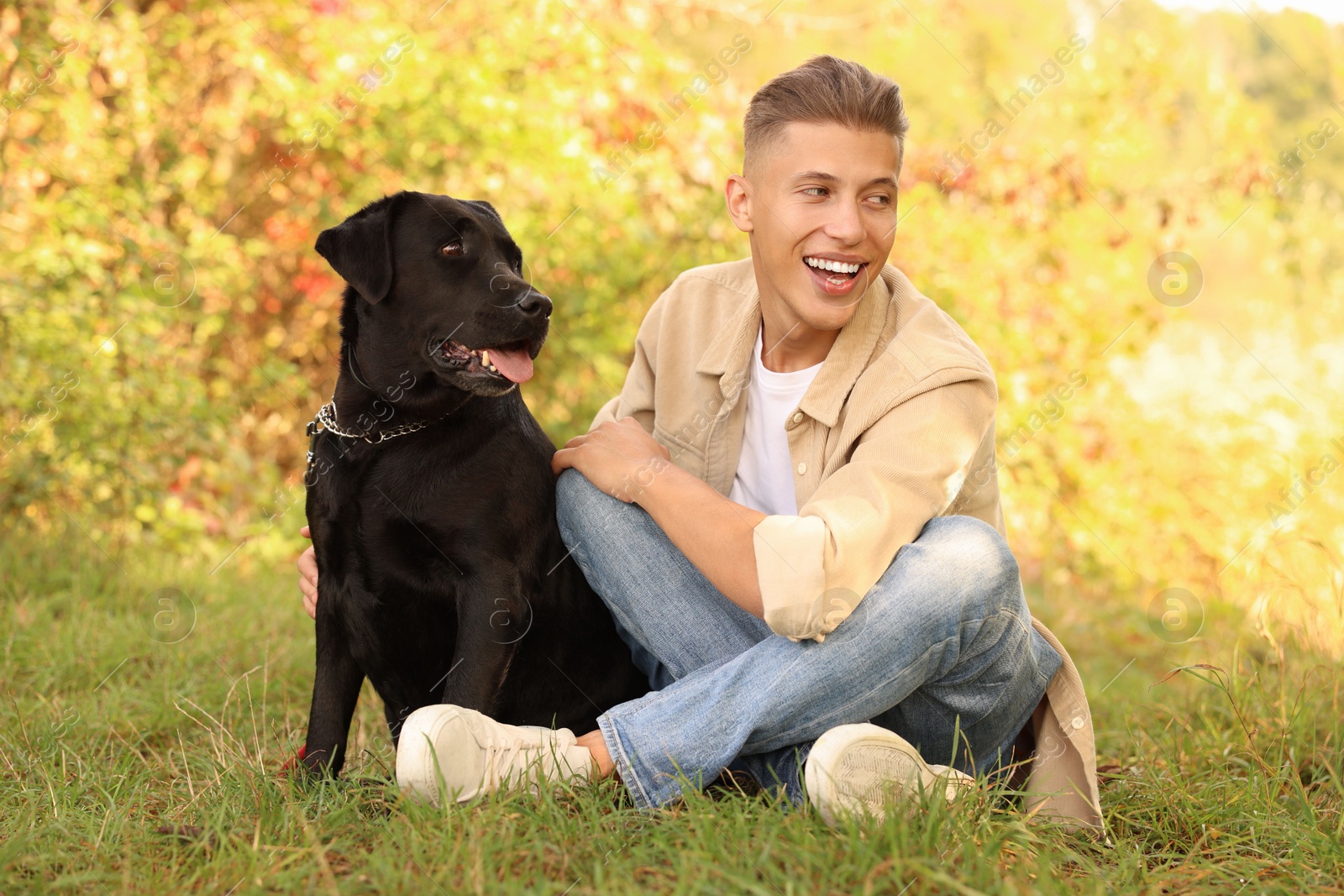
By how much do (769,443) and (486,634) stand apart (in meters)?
0.82

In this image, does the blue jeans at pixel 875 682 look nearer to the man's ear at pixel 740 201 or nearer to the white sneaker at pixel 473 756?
the white sneaker at pixel 473 756

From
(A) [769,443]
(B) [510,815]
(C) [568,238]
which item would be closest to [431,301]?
(A) [769,443]

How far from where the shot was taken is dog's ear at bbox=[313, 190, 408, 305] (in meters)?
2.18

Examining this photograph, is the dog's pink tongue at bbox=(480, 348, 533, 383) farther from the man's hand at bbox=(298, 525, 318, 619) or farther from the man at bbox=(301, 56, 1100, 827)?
the man's hand at bbox=(298, 525, 318, 619)

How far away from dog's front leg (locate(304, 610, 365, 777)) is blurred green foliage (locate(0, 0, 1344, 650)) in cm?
200

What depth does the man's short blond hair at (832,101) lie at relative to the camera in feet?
7.35

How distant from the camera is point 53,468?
387 centimetres

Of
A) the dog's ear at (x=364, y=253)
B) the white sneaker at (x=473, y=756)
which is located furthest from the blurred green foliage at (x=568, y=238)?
the white sneaker at (x=473, y=756)

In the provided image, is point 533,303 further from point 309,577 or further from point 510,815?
point 510,815

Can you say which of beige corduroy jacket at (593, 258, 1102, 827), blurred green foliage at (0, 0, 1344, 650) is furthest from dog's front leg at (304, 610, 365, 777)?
blurred green foliage at (0, 0, 1344, 650)

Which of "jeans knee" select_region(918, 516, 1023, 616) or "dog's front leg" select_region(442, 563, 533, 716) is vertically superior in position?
"jeans knee" select_region(918, 516, 1023, 616)

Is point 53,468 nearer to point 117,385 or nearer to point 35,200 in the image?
point 117,385

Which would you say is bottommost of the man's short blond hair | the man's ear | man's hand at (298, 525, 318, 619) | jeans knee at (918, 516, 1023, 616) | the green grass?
the green grass

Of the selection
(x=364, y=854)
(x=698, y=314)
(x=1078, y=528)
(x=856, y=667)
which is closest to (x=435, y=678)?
(x=364, y=854)
